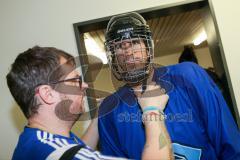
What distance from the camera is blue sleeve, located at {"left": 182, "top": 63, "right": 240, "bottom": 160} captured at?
1194mm

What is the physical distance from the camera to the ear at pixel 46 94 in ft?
3.53

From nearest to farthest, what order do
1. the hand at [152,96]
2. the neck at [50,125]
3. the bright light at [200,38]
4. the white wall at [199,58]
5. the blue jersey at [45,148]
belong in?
the blue jersey at [45,148], the neck at [50,125], the hand at [152,96], the bright light at [200,38], the white wall at [199,58]

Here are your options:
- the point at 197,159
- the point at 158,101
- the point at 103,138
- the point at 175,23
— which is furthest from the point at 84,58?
the point at 175,23

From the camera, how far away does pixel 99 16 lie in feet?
6.73

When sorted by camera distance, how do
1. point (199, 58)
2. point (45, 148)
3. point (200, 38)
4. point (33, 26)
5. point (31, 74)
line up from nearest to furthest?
1. point (45, 148)
2. point (31, 74)
3. point (33, 26)
4. point (200, 38)
5. point (199, 58)

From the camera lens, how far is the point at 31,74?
41.8 inches

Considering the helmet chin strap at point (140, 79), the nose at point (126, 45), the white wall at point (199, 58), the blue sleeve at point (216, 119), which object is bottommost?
the blue sleeve at point (216, 119)

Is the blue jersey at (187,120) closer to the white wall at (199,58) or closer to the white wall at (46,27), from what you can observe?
the white wall at (46,27)

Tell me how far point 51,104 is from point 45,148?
20cm

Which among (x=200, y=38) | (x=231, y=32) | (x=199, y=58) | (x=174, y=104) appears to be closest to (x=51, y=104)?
(x=174, y=104)

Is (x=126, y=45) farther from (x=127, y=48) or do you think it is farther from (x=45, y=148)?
(x=45, y=148)

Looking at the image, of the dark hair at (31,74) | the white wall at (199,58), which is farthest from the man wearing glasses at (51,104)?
the white wall at (199,58)

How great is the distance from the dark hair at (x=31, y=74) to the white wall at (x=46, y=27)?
3.07 feet

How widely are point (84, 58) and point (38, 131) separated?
0.66 m
